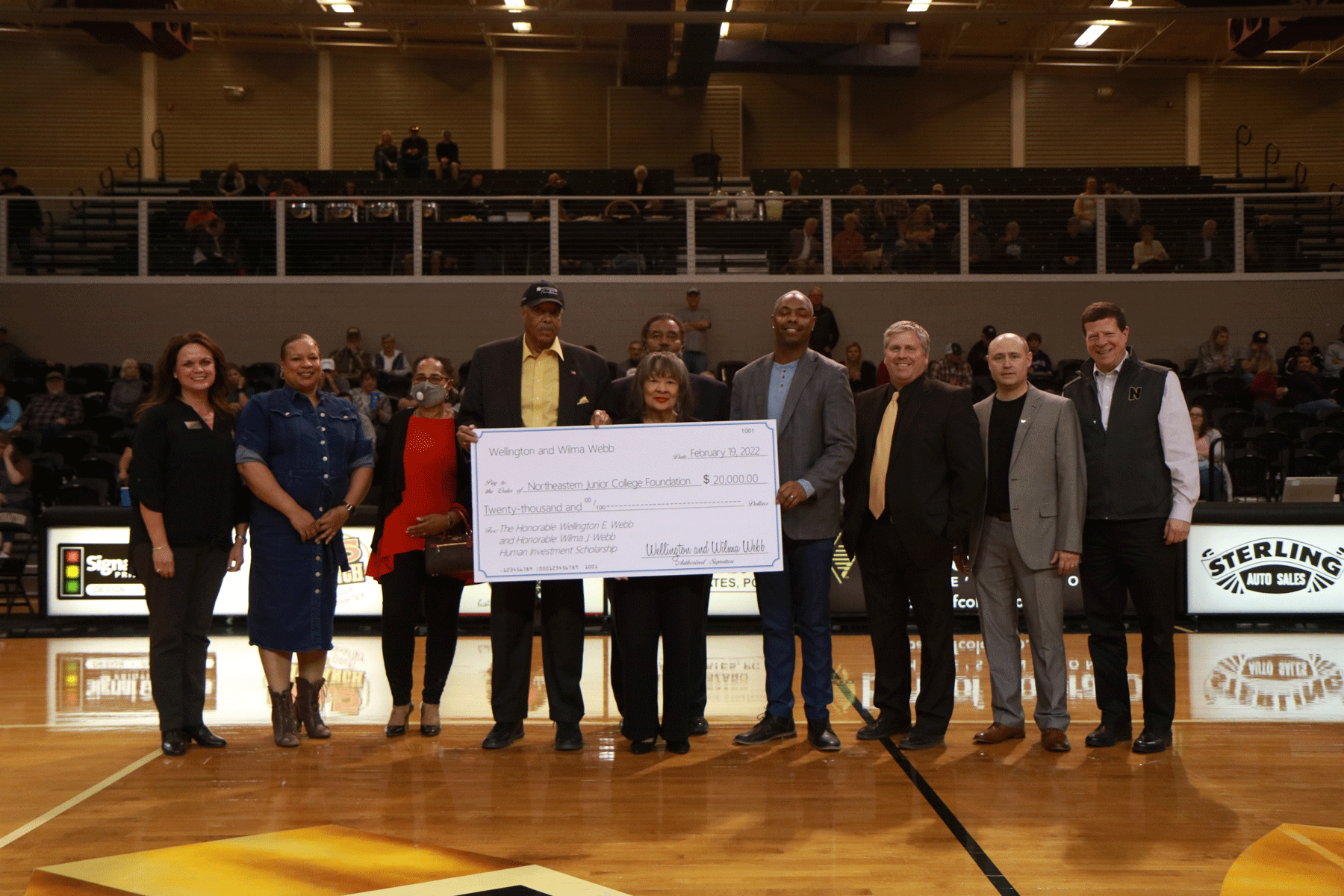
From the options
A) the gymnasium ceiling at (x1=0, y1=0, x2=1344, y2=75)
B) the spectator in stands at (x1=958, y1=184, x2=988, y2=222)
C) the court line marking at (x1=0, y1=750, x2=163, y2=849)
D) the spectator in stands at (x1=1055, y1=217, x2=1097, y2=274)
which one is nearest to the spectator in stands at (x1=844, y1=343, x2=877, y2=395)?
the spectator in stands at (x1=958, y1=184, x2=988, y2=222)

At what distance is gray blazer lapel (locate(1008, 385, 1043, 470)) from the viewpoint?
15.4 ft

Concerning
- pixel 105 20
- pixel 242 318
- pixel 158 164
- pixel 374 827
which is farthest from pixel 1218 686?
pixel 158 164

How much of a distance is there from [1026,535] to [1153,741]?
38.0 inches

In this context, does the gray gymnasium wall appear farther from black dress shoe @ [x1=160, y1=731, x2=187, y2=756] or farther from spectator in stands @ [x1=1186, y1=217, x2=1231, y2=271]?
black dress shoe @ [x1=160, y1=731, x2=187, y2=756]

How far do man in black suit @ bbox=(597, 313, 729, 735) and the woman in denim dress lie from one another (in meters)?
1.18

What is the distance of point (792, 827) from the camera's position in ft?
12.0

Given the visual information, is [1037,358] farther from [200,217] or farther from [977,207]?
[200,217]

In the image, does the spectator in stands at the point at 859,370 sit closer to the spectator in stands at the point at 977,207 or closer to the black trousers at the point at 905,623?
the spectator in stands at the point at 977,207

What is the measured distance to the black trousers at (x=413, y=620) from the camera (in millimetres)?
4859

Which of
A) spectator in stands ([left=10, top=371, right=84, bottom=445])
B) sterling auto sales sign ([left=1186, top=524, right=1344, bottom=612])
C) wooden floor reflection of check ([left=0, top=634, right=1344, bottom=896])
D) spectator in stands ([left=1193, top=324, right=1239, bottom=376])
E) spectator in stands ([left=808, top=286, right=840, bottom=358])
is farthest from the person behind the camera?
spectator in stands ([left=1193, top=324, right=1239, bottom=376])

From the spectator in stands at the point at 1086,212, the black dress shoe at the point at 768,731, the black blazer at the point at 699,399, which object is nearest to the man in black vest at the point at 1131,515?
the black dress shoe at the point at 768,731

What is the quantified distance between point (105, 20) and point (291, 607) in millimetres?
12147

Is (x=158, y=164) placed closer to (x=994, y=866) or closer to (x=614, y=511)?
(x=614, y=511)

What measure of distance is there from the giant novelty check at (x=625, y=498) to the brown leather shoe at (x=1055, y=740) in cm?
130
